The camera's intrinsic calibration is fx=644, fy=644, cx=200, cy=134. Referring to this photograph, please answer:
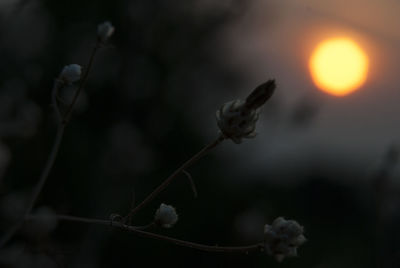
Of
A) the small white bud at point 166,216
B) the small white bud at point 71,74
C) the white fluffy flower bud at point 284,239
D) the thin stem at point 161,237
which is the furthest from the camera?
the small white bud at point 71,74

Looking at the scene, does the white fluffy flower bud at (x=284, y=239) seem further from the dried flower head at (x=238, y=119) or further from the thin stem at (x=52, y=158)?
the thin stem at (x=52, y=158)

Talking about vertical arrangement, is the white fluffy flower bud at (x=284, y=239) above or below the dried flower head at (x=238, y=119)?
below

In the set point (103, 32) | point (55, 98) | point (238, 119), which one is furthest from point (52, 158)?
point (238, 119)

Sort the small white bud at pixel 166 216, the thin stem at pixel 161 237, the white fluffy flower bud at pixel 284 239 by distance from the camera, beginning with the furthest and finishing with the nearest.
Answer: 1. the small white bud at pixel 166 216
2. the white fluffy flower bud at pixel 284 239
3. the thin stem at pixel 161 237

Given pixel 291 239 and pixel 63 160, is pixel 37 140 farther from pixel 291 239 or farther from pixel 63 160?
pixel 291 239

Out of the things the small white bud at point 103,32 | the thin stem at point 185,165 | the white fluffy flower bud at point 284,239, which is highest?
the small white bud at point 103,32

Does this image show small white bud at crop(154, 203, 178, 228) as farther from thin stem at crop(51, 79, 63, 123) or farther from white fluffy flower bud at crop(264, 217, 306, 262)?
thin stem at crop(51, 79, 63, 123)

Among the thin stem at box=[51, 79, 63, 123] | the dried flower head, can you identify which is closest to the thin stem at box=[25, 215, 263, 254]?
the dried flower head

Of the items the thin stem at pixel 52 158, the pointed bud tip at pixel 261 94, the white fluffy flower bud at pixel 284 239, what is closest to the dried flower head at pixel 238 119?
the pointed bud tip at pixel 261 94

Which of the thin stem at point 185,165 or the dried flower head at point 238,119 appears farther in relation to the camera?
the dried flower head at point 238,119
